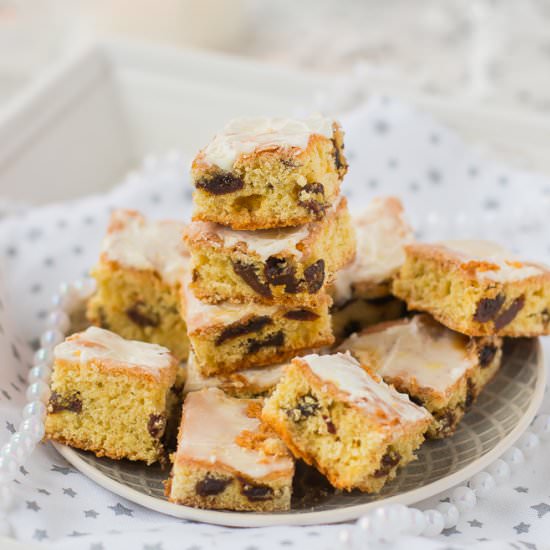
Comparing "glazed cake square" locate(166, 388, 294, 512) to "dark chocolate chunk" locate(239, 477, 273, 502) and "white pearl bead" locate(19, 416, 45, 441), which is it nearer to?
"dark chocolate chunk" locate(239, 477, 273, 502)

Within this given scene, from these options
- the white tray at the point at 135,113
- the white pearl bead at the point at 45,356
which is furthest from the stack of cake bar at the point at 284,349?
the white tray at the point at 135,113

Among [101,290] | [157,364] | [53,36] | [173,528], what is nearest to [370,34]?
[53,36]

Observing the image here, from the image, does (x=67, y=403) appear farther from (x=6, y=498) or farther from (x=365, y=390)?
(x=365, y=390)

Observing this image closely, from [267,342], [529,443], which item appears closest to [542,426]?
[529,443]

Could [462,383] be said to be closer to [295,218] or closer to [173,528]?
[295,218]

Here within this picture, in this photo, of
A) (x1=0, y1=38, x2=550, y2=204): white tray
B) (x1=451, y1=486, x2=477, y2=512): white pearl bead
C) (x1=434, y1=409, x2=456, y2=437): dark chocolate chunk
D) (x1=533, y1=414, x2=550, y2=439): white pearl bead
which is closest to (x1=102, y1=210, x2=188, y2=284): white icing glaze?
(x1=434, y1=409, x2=456, y2=437): dark chocolate chunk

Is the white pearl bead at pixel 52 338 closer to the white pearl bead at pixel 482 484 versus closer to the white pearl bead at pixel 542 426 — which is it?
the white pearl bead at pixel 482 484
